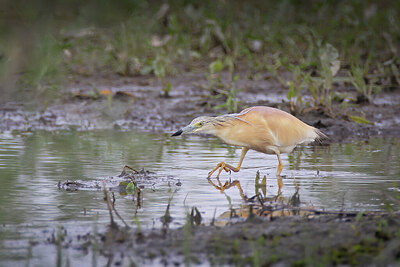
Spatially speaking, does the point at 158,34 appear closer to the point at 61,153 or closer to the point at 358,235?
the point at 61,153

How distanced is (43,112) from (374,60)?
566 cm

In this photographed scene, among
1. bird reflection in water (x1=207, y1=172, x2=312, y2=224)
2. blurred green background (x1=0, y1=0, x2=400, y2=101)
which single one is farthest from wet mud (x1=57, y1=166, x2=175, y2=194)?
blurred green background (x1=0, y1=0, x2=400, y2=101)

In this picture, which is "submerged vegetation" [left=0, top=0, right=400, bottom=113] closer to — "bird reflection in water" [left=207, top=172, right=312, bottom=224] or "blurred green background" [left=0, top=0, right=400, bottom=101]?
"blurred green background" [left=0, top=0, right=400, bottom=101]

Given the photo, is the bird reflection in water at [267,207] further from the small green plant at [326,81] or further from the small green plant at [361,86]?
the small green plant at [361,86]

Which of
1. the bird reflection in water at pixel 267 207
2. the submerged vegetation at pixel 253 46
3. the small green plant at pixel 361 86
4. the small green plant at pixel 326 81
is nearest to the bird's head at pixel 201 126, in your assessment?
the bird reflection in water at pixel 267 207

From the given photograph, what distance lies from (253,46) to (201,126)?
24.1 feet

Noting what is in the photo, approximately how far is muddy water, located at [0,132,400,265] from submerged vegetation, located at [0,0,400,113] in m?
1.39

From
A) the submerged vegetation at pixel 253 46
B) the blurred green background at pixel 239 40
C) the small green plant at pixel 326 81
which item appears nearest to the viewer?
the small green plant at pixel 326 81

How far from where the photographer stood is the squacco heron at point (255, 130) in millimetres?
6180

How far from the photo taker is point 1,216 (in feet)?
15.4

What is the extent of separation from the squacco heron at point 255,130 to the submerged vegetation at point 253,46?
7.90 ft

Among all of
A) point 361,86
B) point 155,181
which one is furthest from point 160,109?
point 155,181

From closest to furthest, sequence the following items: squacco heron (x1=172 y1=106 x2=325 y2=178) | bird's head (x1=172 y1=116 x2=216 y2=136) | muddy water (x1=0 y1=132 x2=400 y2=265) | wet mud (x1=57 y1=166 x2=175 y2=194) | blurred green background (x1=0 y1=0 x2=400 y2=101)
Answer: muddy water (x1=0 y1=132 x2=400 y2=265) < wet mud (x1=57 y1=166 x2=175 y2=194) < bird's head (x1=172 y1=116 x2=216 y2=136) < squacco heron (x1=172 y1=106 x2=325 y2=178) < blurred green background (x1=0 y1=0 x2=400 y2=101)

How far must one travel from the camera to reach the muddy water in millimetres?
4494
